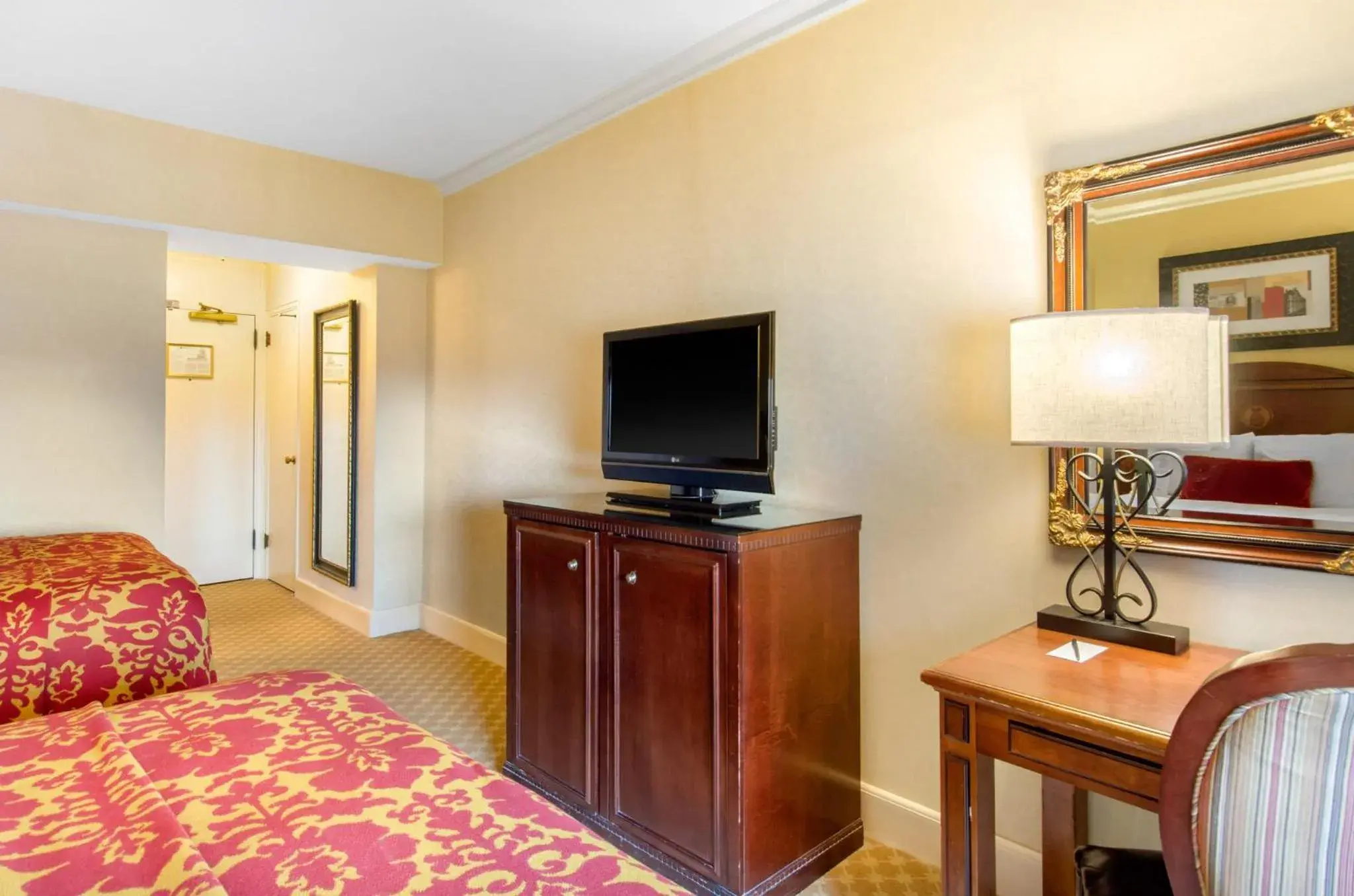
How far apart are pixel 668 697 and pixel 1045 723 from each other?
1002 mm

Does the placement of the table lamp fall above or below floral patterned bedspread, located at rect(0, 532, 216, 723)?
above

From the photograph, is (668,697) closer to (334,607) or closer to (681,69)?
(681,69)

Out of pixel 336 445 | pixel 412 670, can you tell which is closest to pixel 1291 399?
pixel 412 670

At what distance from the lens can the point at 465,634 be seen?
4016 mm

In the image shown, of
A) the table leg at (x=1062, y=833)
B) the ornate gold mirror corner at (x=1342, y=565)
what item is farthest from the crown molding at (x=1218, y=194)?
the table leg at (x=1062, y=833)

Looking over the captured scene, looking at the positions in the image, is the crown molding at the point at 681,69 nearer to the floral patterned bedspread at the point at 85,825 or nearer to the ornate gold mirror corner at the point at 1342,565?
the ornate gold mirror corner at the point at 1342,565

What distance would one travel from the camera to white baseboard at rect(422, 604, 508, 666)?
3.78 meters

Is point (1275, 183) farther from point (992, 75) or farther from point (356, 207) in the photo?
point (356, 207)

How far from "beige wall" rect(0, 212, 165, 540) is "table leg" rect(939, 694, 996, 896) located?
12.3 ft

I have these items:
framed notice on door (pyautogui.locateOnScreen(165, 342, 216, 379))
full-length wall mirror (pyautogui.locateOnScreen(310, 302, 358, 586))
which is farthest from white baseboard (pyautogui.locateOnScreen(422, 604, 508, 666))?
framed notice on door (pyautogui.locateOnScreen(165, 342, 216, 379))

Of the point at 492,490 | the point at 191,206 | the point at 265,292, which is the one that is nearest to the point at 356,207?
the point at 191,206

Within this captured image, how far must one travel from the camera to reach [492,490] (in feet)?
12.5

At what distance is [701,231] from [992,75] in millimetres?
1082

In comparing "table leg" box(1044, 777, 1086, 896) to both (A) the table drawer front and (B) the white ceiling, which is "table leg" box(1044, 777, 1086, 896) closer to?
(A) the table drawer front
